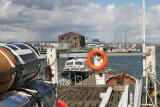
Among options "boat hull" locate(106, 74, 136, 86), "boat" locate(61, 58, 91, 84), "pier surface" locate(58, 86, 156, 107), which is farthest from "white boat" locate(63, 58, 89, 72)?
"pier surface" locate(58, 86, 156, 107)

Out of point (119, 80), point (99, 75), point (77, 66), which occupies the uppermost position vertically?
point (99, 75)

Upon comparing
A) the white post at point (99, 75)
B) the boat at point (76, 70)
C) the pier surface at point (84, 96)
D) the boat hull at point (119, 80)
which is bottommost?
the boat at point (76, 70)

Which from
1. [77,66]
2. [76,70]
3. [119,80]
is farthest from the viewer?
[77,66]

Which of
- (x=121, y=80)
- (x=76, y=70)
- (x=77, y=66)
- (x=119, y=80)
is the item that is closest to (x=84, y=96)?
(x=121, y=80)

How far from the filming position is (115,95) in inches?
358

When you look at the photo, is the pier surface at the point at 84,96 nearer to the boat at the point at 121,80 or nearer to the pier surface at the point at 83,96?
the pier surface at the point at 83,96

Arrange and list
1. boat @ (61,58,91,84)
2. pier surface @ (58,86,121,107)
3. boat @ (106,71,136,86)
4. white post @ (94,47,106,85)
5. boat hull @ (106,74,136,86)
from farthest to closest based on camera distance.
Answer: boat @ (61,58,91,84) → boat hull @ (106,74,136,86) → boat @ (106,71,136,86) → white post @ (94,47,106,85) → pier surface @ (58,86,121,107)

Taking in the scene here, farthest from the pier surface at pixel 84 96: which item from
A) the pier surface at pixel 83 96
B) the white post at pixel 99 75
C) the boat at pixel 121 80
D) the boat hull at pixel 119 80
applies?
the boat hull at pixel 119 80

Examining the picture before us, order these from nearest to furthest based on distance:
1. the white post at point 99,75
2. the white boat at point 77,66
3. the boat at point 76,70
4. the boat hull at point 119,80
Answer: the white post at point 99,75 < the boat hull at point 119,80 < the boat at point 76,70 < the white boat at point 77,66

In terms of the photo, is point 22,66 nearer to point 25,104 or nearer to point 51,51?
point 25,104

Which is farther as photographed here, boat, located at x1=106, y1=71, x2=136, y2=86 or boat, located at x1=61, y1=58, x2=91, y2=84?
boat, located at x1=61, y1=58, x2=91, y2=84

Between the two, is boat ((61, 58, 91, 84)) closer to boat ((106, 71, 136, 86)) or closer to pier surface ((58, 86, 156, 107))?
boat ((106, 71, 136, 86))

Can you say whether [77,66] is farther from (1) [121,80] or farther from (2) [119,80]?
(1) [121,80]

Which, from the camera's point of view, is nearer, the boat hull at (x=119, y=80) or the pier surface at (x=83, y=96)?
the pier surface at (x=83, y=96)
